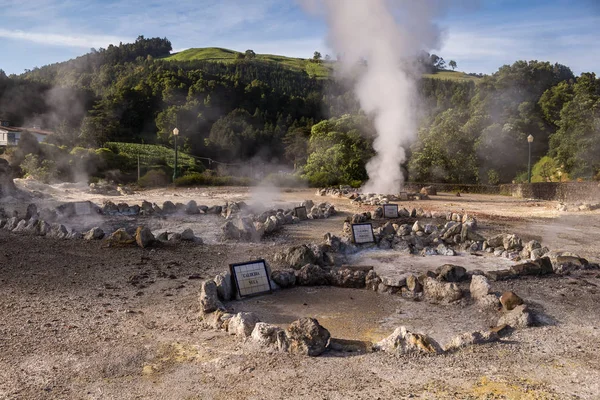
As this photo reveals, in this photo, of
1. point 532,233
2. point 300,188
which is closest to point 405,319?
point 532,233

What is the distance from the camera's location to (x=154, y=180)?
69.6 feet

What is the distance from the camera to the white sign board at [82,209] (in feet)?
35.6

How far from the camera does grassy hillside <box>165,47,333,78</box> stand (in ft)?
236

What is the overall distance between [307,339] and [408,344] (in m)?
0.71

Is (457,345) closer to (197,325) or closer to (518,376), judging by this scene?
(518,376)

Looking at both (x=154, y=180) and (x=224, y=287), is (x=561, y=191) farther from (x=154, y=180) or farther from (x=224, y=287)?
(x=224, y=287)

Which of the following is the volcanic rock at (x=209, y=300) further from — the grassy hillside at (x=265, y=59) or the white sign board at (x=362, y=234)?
the grassy hillside at (x=265, y=59)

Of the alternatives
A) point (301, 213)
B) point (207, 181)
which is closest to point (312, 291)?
point (301, 213)

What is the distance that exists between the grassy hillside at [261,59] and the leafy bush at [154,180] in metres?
48.7

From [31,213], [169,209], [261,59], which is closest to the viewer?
[31,213]

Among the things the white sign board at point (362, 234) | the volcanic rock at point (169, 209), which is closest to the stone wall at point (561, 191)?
the white sign board at point (362, 234)

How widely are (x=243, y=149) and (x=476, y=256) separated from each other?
3629 centimetres

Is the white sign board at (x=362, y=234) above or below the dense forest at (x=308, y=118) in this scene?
below

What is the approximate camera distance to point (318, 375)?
3.43 metres
